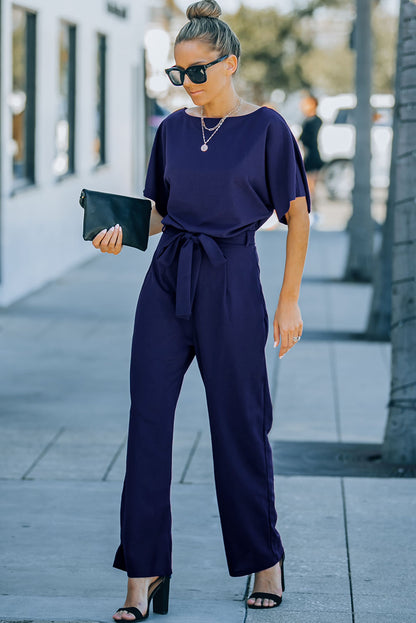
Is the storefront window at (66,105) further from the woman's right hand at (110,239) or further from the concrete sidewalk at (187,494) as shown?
the woman's right hand at (110,239)


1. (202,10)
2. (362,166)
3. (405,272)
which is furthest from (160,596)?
(362,166)

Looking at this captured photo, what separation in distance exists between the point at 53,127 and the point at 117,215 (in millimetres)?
9957

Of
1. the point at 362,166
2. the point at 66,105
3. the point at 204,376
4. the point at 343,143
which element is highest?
the point at 66,105

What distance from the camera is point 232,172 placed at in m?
3.81

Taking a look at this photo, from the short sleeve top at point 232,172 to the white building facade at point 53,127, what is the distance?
739cm

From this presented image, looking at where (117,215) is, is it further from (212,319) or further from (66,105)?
(66,105)

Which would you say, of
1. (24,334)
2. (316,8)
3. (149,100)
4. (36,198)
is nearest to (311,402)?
(24,334)

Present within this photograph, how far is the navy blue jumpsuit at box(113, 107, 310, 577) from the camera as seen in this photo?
3848 millimetres

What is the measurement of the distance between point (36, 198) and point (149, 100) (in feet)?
36.2

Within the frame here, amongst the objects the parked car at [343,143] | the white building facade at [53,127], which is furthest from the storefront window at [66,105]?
the parked car at [343,143]

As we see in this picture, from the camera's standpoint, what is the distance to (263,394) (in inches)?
157

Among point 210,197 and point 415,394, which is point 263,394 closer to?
point 210,197

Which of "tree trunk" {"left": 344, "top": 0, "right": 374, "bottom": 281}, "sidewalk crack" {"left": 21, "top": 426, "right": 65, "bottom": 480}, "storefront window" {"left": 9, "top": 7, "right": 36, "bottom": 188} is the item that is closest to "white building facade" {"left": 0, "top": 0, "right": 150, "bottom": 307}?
"storefront window" {"left": 9, "top": 7, "right": 36, "bottom": 188}

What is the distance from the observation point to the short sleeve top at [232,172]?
3.83 metres
